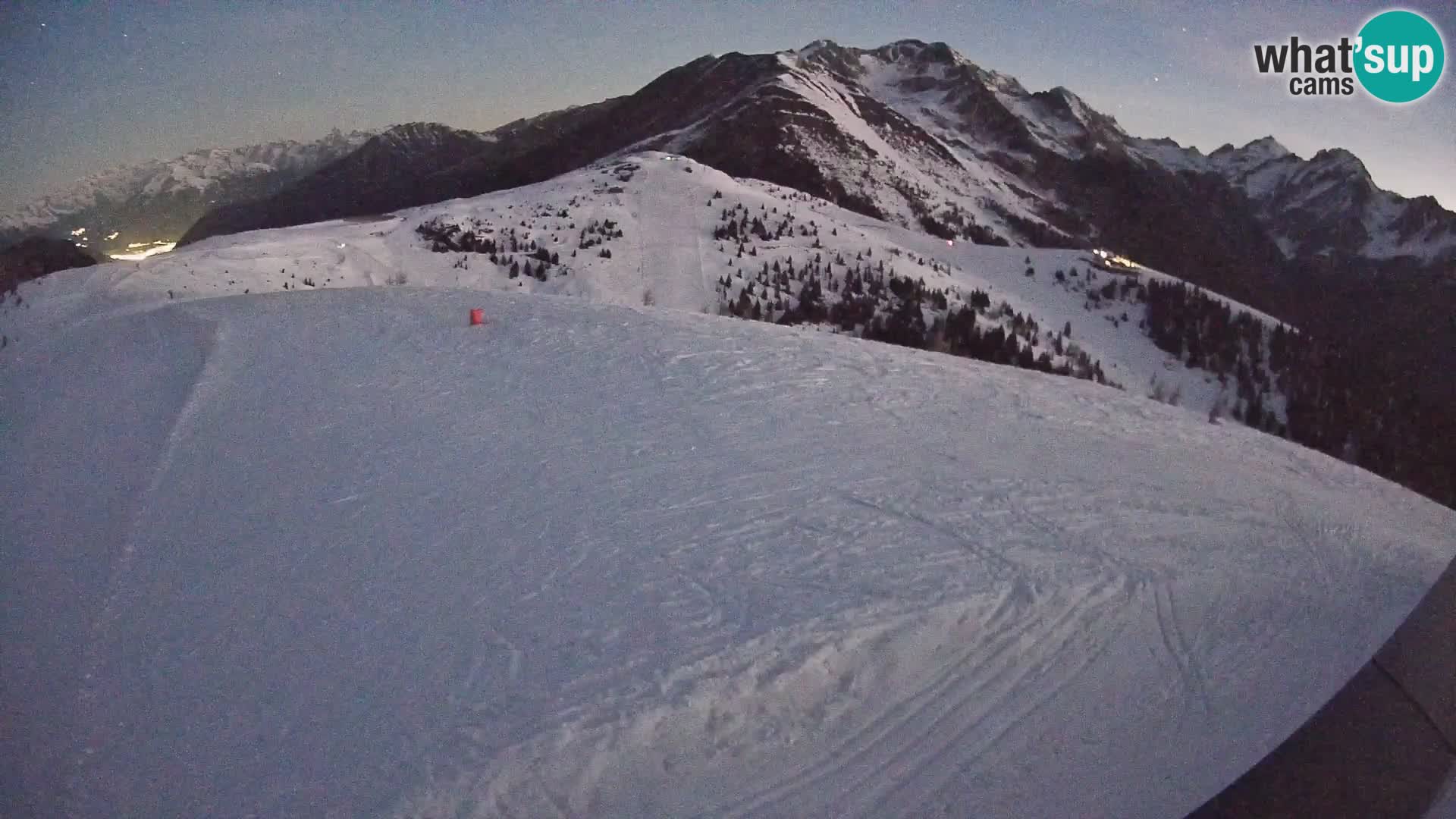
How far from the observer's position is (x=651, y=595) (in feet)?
16.2

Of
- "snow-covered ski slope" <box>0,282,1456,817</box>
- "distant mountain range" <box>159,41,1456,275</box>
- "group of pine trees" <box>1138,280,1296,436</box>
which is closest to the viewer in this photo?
"snow-covered ski slope" <box>0,282,1456,817</box>

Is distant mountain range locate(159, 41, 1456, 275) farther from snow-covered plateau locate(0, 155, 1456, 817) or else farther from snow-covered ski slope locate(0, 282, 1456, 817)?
snow-covered ski slope locate(0, 282, 1456, 817)

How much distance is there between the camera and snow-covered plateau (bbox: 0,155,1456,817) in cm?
383

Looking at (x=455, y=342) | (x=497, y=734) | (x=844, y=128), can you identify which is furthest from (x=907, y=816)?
(x=844, y=128)

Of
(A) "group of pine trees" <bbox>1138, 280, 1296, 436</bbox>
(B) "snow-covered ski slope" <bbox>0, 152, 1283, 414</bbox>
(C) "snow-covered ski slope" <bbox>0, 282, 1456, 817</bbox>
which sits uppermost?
(B) "snow-covered ski slope" <bbox>0, 152, 1283, 414</bbox>

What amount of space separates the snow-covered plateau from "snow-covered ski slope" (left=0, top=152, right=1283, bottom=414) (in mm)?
5688

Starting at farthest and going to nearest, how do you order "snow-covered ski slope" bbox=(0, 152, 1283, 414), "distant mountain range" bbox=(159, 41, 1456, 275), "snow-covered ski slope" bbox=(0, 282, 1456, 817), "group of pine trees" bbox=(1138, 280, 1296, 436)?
"distant mountain range" bbox=(159, 41, 1456, 275)
"group of pine trees" bbox=(1138, 280, 1296, 436)
"snow-covered ski slope" bbox=(0, 152, 1283, 414)
"snow-covered ski slope" bbox=(0, 282, 1456, 817)

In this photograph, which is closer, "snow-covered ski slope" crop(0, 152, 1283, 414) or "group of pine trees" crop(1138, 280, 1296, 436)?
"snow-covered ski slope" crop(0, 152, 1283, 414)

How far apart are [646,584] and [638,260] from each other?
17.9 meters

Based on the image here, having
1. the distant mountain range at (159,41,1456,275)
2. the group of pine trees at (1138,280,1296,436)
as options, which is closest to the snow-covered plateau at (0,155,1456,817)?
the group of pine trees at (1138,280,1296,436)

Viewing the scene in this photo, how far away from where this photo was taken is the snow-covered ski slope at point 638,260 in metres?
15.2

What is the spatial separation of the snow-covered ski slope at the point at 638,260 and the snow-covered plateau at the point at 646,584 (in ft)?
18.7

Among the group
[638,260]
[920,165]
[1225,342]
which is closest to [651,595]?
[638,260]

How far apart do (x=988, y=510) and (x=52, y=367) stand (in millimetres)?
10850
